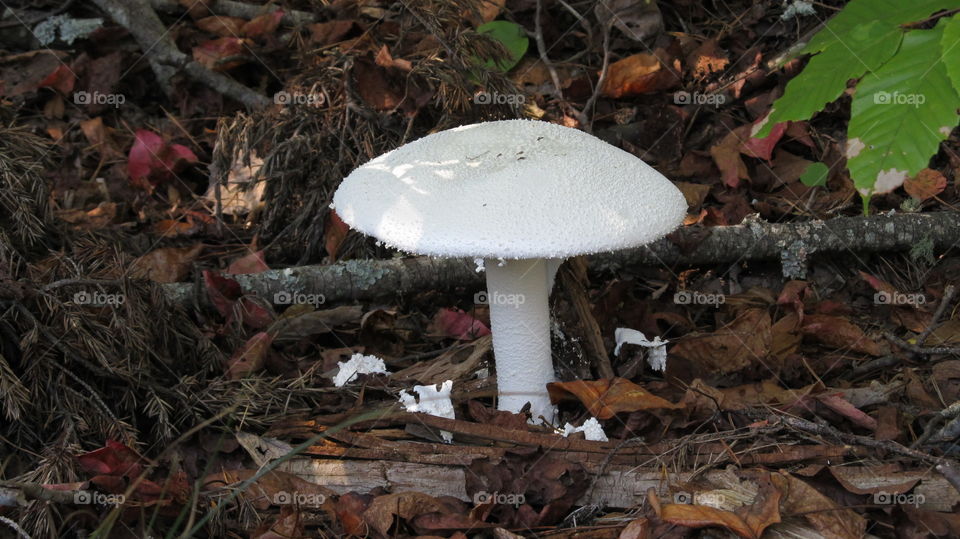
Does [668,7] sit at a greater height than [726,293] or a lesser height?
greater

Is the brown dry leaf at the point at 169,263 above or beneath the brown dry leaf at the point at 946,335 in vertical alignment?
beneath

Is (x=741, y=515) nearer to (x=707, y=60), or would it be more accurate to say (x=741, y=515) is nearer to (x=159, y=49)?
(x=707, y=60)

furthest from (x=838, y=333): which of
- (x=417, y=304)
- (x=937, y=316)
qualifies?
(x=417, y=304)

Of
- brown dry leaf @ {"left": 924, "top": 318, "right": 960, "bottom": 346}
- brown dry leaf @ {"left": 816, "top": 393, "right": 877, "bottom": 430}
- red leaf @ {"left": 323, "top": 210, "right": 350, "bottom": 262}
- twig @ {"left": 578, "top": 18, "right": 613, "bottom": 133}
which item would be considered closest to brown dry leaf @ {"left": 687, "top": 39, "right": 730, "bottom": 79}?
twig @ {"left": 578, "top": 18, "right": 613, "bottom": 133}

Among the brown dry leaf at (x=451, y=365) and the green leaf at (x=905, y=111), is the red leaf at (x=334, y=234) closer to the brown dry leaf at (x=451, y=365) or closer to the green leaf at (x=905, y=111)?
the brown dry leaf at (x=451, y=365)

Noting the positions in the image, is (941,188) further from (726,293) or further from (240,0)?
(240,0)

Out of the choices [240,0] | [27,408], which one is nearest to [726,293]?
[27,408]

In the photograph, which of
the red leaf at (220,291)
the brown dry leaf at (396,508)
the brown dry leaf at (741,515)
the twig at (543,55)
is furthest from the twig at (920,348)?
the red leaf at (220,291)
